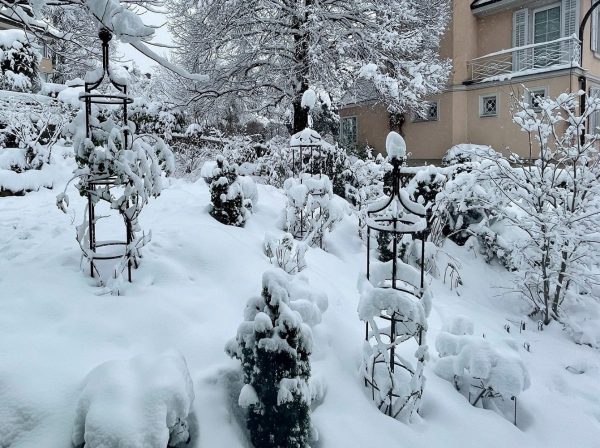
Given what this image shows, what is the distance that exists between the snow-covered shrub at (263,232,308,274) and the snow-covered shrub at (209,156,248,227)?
97 centimetres

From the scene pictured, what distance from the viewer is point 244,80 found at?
38.4ft

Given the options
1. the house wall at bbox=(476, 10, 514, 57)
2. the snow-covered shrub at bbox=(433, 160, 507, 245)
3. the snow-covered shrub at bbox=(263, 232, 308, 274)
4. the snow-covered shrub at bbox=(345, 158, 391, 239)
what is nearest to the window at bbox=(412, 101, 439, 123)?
the house wall at bbox=(476, 10, 514, 57)

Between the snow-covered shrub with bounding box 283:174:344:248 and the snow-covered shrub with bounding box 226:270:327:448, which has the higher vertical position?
the snow-covered shrub with bounding box 283:174:344:248

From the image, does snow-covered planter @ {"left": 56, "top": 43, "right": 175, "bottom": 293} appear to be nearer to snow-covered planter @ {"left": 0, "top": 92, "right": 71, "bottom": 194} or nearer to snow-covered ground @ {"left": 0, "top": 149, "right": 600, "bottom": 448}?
snow-covered ground @ {"left": 0, "top": 149, "right": 600, "bottom": 448}

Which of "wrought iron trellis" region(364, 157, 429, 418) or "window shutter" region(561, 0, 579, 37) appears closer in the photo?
"wrought iron trellis" region(364, 157, 429, 418)

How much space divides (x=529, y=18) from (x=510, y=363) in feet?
50.9

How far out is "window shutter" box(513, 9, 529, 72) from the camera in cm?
1477

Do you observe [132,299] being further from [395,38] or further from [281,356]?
[395,38]

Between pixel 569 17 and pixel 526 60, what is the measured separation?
5.38 ft

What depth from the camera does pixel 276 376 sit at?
2225mm

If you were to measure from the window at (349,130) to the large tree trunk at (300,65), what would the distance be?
24.5 ft

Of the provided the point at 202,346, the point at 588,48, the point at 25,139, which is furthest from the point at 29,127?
the point at 588,48

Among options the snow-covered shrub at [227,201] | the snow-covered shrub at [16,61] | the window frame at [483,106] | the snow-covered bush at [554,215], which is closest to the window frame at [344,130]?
the window frame at [483,106]

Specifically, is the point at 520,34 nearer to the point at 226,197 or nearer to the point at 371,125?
the point at 371,125
